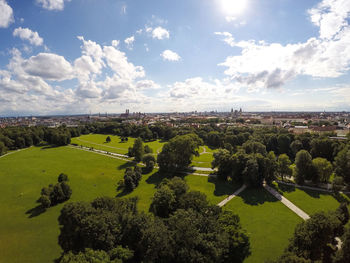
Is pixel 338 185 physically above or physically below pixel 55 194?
above

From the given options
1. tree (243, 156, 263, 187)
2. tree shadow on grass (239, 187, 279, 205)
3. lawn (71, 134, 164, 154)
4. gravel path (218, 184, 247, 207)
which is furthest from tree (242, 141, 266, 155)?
lawn (71, 134, 164, 154)

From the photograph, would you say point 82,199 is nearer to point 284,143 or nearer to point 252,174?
point 252,174

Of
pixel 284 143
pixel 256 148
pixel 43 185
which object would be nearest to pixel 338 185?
pixel 256 148

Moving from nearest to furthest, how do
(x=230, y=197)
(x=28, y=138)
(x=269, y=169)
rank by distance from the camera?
(x=230, y=197)
(x=269, y=169)
(x=28, y=138)

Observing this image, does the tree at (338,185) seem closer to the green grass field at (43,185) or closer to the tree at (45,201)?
the green grass field at (43,185)

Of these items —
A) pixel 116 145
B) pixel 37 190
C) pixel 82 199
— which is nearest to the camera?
pixel 82 199

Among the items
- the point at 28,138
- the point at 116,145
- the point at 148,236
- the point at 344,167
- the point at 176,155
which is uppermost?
the point at 28,138

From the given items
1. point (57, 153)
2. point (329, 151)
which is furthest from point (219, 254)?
point (57, 153)
